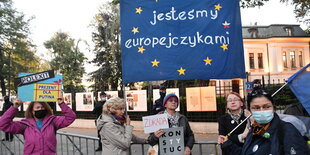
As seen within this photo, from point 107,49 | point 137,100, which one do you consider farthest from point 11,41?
point 137,100

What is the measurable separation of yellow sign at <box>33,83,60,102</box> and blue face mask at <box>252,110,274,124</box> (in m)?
2.80

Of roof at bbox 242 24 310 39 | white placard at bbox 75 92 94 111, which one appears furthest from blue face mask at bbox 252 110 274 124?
roof at bbox 242 24 310 39

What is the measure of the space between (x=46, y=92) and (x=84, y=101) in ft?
45.4

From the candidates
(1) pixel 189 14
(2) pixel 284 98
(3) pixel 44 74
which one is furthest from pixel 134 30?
(2) pixel 284 98

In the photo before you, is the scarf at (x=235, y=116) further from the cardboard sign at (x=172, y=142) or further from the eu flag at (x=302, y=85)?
the eu flag at (x=302, y=85)

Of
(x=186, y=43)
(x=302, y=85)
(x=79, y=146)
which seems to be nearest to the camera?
(x=302, y=85)

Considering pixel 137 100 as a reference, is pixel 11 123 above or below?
above

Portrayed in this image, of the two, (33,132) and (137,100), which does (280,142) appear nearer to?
(33,132)

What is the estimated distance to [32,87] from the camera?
404 cm

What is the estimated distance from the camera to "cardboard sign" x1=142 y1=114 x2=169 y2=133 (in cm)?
364

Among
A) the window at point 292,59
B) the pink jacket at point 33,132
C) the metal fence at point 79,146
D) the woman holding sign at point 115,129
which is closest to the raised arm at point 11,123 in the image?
the pink jacket at point 33,132

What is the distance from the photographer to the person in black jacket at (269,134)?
7.02 ft

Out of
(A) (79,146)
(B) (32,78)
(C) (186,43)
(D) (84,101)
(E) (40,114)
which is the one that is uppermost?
(C) (186,43)

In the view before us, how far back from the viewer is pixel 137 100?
49.4 feet
